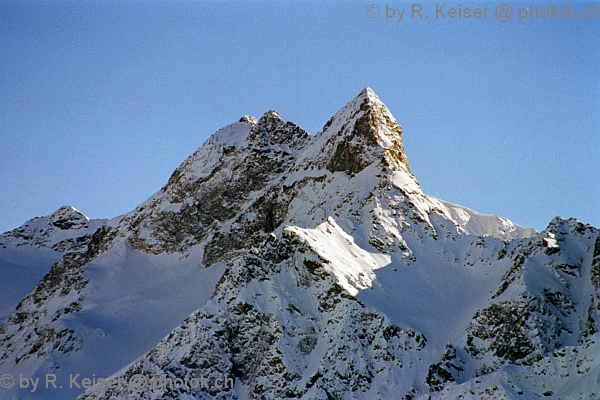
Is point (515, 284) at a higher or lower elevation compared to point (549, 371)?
higher

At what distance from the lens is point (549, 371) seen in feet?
579

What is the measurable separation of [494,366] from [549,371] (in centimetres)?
977

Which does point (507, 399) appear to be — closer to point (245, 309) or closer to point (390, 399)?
point (390, 399)

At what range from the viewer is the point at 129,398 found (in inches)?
7564

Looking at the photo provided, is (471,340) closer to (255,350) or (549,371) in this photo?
(549,371)

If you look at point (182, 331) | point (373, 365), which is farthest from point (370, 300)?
point (182, 331)

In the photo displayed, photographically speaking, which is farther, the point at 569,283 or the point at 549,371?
the point at 569,283

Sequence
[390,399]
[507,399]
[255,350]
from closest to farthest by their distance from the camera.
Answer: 1. [507,399]
2. [390,399]
3. [255,350]

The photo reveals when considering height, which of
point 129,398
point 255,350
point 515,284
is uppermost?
point 515,284

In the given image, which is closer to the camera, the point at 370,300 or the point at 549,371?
the point at 549,371

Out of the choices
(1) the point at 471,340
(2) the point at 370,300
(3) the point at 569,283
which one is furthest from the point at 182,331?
(3) the point at 569,283

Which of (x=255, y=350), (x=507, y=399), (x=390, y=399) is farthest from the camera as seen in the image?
(x=255, y=350)

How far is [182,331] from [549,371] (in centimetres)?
5204

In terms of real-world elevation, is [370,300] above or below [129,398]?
above
